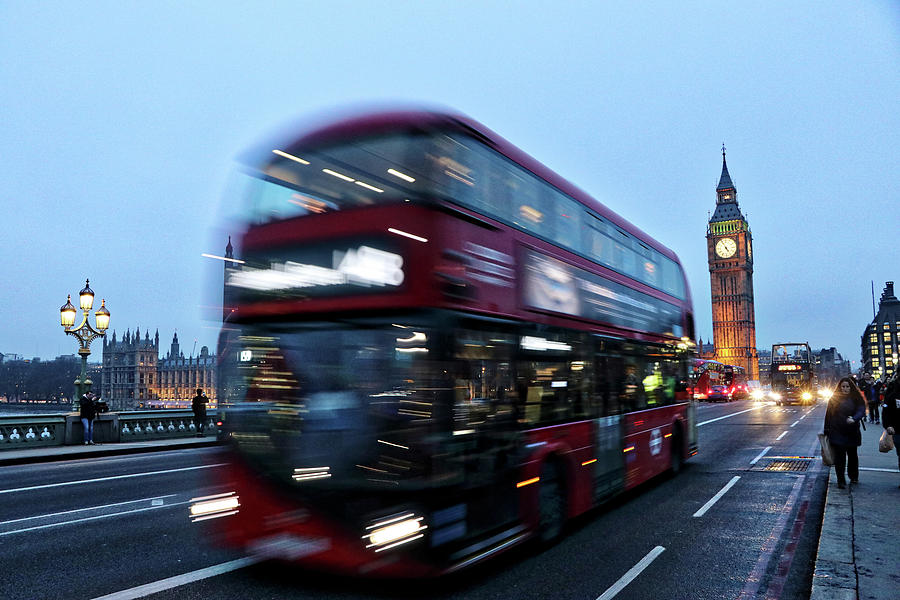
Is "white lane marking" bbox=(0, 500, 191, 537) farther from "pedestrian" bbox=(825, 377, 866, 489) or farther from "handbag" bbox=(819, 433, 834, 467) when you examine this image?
"pedestrian" bbox=(825, 377, 866, 489)

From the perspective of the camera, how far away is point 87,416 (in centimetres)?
1973

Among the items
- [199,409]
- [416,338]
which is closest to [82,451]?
[199,409]

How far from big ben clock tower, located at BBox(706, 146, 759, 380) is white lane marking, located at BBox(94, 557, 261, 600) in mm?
144040

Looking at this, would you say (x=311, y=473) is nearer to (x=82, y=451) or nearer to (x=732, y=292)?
(x=82, y=451)

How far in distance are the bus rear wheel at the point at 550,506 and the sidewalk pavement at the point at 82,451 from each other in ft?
35.4

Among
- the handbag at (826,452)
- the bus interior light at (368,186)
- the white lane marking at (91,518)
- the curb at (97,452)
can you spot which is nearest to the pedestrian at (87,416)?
the curb at (97,452)

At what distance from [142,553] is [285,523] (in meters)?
2.22

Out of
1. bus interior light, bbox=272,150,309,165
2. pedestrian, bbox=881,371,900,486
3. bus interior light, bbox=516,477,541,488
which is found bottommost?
bus interior light, bbox=516,477,541,488

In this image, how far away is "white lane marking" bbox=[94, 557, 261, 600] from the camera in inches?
215

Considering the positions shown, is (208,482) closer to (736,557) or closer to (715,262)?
(736,557)

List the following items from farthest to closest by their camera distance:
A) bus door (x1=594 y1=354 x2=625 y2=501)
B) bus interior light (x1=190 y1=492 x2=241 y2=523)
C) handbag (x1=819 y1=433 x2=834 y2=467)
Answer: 1. handbag (x1=819 y1=433 x2=834 y2=467)
2. bus door (x1=594 y1=354 x2=625 y2=501)
3. bus interior light (x1=190 y1=492 x2=241 y2=523)

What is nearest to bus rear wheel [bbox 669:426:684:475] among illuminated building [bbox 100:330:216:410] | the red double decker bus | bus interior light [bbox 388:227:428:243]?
the red double decker bus

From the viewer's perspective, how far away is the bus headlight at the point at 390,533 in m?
5.28

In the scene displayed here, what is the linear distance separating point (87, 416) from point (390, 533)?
18020 mm
